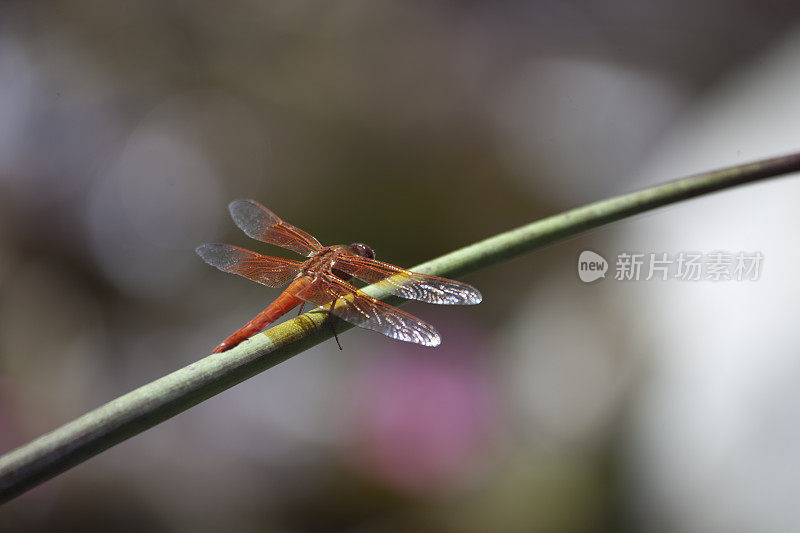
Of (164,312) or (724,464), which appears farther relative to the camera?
(164,312)

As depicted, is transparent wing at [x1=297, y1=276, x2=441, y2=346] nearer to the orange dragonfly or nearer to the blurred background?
the orange dragonfly

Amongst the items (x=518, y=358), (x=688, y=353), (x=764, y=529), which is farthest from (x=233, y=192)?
(x=764, y=529)

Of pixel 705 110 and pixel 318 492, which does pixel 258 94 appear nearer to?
pixel 318 492

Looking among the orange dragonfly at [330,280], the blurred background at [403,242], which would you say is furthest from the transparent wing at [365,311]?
the blurred background at [403,242]
